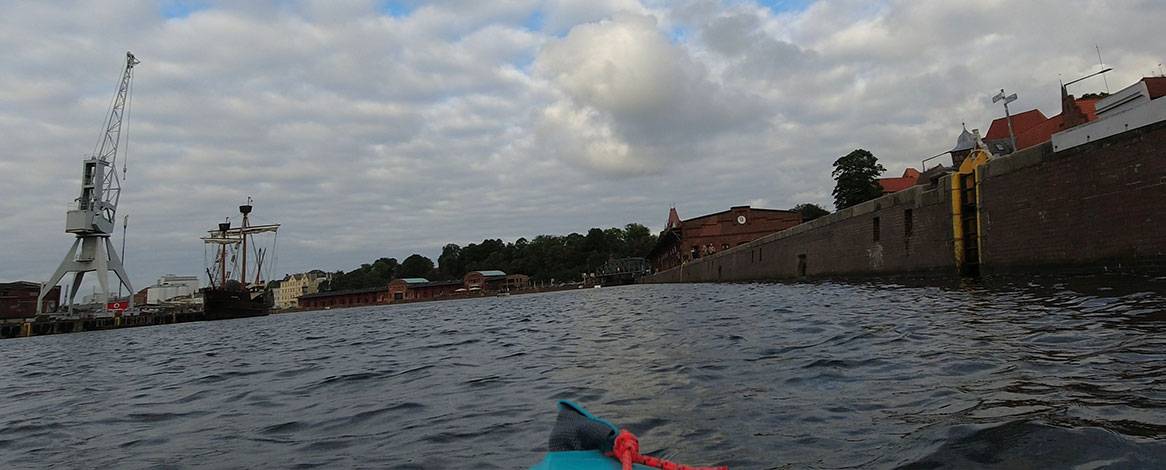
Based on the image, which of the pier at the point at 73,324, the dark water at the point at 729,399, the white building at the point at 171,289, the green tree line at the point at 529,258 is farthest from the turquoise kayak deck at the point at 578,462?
the white building at the point at 171,289

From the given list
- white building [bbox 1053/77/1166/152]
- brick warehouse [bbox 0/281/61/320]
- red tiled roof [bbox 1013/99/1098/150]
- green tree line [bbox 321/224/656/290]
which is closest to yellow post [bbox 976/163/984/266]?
white building [bbox 1053/77/1166/152]

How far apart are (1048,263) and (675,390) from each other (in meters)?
11.2

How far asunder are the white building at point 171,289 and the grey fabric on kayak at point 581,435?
139138 mm

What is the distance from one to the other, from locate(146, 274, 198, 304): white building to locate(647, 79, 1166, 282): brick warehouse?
132 metres

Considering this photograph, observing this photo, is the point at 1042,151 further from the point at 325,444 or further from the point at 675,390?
the point at 325,444

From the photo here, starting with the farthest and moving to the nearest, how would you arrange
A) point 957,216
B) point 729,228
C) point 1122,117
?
point 729,228
point 957,216
point 1122,117

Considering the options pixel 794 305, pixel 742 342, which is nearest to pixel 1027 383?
pixel 742 342

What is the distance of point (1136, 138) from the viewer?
426 inches

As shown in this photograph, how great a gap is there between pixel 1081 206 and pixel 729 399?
10906 mm

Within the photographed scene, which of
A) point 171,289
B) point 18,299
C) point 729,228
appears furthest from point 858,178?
point 171,289

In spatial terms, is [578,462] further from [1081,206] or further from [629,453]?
[1081,206]

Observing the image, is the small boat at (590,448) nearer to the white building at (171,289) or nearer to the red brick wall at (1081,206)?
the red brick wall at (1081,206)

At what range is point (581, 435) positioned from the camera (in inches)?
90.4

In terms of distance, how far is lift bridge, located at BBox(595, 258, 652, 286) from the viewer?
79.4m
